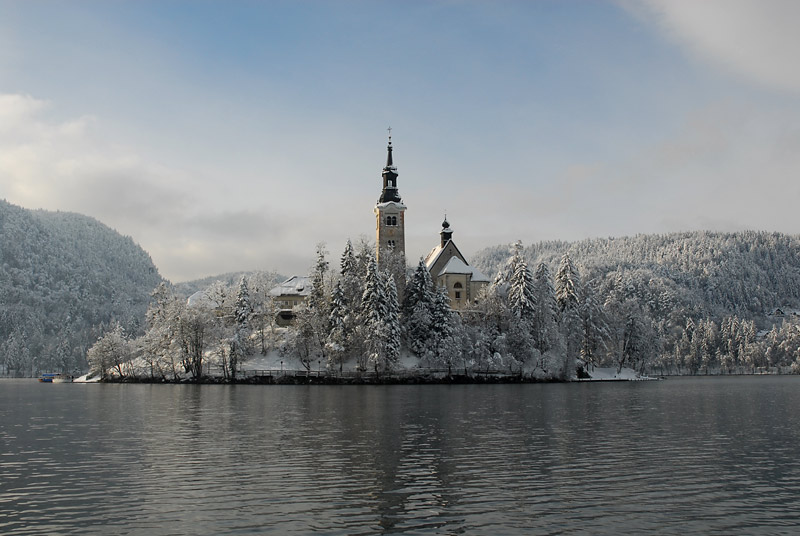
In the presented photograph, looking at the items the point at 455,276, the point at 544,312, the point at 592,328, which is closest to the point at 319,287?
the point at 455,276

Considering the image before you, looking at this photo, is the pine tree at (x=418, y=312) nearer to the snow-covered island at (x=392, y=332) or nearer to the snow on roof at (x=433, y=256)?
the snow-covered island at (x=392, y=332)

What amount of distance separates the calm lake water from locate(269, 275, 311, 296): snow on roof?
2556 inches

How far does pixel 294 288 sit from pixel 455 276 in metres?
25.6

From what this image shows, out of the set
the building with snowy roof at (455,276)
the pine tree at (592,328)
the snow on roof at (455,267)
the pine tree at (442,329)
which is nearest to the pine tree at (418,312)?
the pine tree at (442,329)

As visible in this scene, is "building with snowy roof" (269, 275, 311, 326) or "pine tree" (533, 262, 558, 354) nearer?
"pine tree" (533, 262, 558, 354)

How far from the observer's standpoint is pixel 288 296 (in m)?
106

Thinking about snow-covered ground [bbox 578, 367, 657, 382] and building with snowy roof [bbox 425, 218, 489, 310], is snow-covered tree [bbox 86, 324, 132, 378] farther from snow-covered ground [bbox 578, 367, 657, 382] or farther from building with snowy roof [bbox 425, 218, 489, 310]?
snow-covered ground [bbox 578, 367, 657, 382]

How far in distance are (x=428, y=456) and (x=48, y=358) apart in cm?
17909

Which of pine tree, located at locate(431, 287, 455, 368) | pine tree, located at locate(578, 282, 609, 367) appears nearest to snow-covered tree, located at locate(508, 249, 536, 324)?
pine tree, located at locate(578, 282, 609, 367)

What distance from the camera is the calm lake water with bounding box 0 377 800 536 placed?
51.2 ft

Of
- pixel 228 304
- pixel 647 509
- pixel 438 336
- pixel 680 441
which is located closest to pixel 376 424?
pixel 680 441

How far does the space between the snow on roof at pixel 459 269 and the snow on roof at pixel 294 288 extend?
2136 centimetres

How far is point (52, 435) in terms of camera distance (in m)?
31.6

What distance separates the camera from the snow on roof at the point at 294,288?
10479 centimetres
